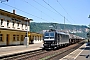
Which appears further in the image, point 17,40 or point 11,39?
point 17,40

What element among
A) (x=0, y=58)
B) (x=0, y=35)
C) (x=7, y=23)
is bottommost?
(x=0, y=58)

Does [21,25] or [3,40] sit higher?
[21,25]

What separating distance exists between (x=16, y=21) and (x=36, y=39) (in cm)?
1967

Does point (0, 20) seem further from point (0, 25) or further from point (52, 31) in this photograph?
point (52, 31)

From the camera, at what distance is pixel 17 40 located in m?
43.5

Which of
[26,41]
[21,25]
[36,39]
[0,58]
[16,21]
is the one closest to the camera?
[0,58]

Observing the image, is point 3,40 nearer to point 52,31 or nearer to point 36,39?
point 52,31

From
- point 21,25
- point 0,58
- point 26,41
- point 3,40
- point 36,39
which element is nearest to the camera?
point 0,58

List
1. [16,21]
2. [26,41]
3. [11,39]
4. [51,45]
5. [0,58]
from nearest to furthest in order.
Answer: [0,58], [51,45], [26,41], [11,39], [16,21]

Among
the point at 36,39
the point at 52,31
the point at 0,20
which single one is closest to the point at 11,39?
the point at 0,20

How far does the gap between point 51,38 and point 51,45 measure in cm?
117

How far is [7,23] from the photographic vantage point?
3847 centimetres

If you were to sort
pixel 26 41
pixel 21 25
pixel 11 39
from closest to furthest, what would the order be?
pixel 26 41 → pixel 11 39 → pixel 21 25

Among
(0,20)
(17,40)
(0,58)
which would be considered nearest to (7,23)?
(0,20)
